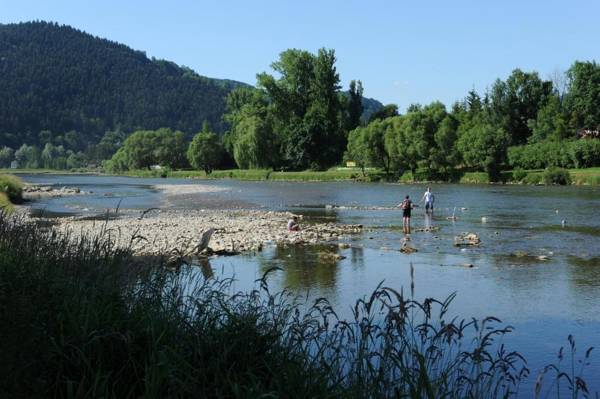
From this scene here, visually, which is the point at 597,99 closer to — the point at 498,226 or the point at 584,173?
the point at 584,173

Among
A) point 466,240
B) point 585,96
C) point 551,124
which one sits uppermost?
point 585,96

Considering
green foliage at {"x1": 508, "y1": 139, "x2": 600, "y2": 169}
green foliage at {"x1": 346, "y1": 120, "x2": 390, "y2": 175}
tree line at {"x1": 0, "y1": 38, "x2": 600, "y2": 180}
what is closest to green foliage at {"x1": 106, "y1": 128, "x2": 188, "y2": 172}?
tree line at {"x1": 0, "y1": 38, "x2": 600, "y2": 180}

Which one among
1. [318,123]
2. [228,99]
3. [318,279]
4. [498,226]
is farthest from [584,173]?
[228,99]

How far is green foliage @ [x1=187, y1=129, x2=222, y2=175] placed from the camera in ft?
503

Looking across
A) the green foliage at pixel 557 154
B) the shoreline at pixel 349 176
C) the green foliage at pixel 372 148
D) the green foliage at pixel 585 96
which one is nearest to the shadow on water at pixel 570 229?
the shoreline at pixel 349 176

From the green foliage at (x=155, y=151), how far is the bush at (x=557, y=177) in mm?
120395

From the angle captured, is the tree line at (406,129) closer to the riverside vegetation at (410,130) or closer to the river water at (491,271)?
the riverside vegetation at (410,130)

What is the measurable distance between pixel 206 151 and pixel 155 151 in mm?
40001

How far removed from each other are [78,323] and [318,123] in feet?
422

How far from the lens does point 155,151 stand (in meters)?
188

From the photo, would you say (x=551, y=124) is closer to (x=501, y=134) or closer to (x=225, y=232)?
(x=501, y=134)

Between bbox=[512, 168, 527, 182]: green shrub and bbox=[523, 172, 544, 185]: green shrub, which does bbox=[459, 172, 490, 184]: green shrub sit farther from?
bbox=[523, 172, 544, 185]: green shrub

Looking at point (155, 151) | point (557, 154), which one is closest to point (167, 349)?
point (557, 154)

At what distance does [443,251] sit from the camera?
1053 inches
